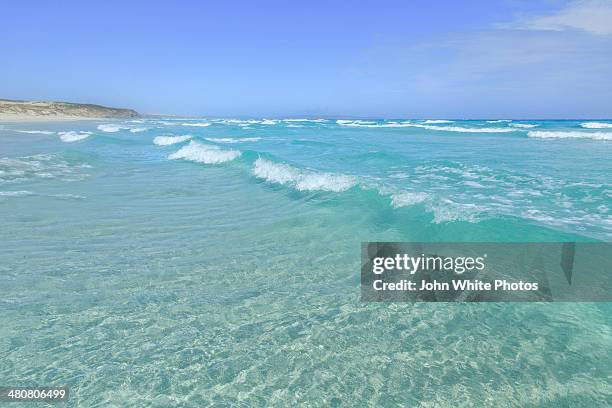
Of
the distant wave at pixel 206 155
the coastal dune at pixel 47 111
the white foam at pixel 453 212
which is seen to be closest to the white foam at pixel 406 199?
the white foam at pixel 453 212

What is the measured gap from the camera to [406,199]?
9375 millimetres

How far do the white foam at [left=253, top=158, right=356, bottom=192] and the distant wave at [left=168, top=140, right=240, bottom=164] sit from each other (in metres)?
5.29

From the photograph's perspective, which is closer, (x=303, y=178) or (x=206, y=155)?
(x=303, y=178)

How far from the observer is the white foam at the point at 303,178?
1211cm

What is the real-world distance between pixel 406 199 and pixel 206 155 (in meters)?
15.3

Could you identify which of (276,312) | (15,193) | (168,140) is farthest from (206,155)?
(276,312)

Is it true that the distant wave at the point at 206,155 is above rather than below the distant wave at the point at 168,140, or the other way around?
below

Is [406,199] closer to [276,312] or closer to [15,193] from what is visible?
[276,312]

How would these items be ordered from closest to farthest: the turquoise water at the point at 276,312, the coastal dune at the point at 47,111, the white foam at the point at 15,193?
the turquoise water at the point at 276,312, the white foam at the point at 15,193, the coastal dune at the point at 47,111

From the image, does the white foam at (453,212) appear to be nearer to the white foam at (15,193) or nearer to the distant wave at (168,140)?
the white foam at (15,193)

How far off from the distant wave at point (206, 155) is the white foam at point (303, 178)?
5.29m

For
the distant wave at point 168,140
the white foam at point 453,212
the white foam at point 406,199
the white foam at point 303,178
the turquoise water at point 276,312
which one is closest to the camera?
the turquoise water at point 276,312

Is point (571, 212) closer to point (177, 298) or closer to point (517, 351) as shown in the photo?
point (517, 351)

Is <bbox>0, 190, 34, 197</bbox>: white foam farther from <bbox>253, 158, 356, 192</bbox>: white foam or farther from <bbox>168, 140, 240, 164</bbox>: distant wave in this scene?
<bbox>168, 140, 240, 164</bbox>: distant wave
